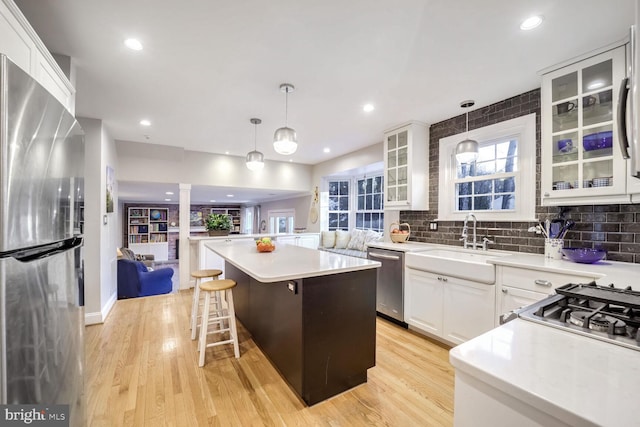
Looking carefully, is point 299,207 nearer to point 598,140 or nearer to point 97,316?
point 97,316

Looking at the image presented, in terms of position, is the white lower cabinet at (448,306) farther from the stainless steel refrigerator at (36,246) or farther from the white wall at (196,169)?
the white wall at (196,169)

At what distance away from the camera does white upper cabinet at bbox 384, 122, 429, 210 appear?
11.4 ft

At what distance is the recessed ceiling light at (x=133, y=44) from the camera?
188 cm

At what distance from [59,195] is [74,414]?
101 cm

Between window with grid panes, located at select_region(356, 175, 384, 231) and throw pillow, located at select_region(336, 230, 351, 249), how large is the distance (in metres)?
0.38

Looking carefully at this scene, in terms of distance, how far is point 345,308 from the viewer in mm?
1964

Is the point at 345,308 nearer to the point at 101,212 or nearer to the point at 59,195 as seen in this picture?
the point at 59,195

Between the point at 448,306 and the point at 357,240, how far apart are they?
8.71ft

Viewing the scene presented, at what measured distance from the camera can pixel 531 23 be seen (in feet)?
5.56

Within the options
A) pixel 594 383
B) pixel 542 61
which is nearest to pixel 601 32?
pixel 542 61

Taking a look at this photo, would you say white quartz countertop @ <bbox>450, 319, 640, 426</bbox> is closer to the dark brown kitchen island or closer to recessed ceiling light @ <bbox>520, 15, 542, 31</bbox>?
the dark brown kitchen island

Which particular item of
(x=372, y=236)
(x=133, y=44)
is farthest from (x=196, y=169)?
(x=372, y=236)

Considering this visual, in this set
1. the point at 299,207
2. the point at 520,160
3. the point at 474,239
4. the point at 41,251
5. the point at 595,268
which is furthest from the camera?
the point at 299,207

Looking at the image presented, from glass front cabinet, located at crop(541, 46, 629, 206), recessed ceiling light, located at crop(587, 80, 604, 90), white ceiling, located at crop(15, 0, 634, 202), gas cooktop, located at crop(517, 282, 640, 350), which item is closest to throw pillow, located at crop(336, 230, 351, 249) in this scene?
white ceiling, located at crop(15, 0, 634, 202)
